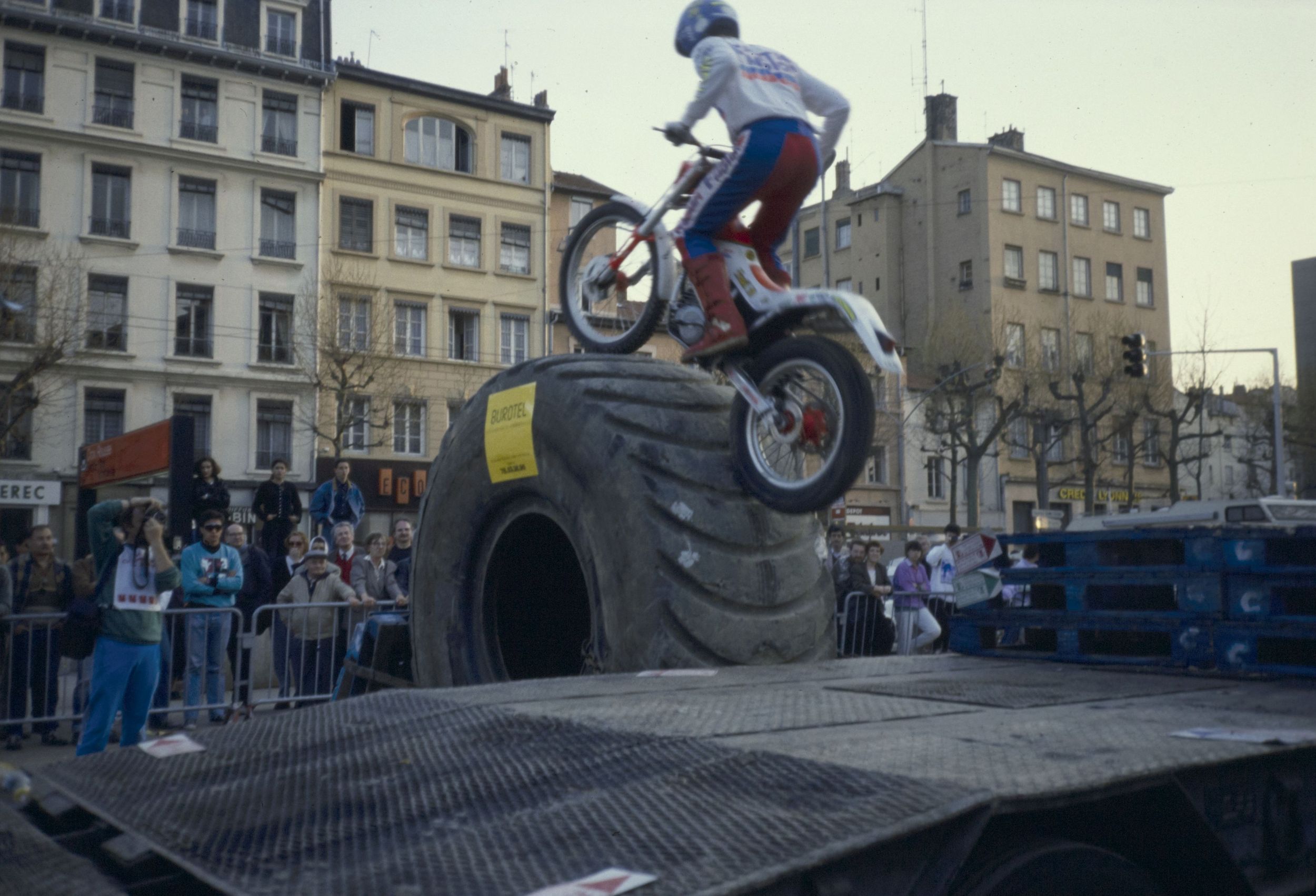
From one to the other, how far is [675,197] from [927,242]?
49.6m

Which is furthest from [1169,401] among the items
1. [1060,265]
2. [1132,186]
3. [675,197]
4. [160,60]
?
[675,197]

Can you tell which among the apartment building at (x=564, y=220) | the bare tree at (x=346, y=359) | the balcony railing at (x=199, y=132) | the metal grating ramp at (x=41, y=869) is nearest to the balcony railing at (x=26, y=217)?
the balcony railing at (x=199, y=132)

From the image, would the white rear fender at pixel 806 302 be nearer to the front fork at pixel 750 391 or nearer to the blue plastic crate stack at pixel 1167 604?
the front fork at pixel 750 391

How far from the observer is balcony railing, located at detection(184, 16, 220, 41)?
3759 centimetres

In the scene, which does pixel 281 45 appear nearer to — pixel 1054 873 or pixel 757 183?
pixel 757 183

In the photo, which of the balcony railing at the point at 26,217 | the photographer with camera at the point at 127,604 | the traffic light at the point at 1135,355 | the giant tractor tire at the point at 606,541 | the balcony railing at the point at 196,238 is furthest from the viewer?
the balcony railing at the point at 196,238

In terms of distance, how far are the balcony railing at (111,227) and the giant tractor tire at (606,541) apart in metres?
34.4

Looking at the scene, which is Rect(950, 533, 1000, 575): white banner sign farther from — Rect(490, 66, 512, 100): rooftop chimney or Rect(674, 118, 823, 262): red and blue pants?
Rect(490, 66, 512, 100): rooftop chimney

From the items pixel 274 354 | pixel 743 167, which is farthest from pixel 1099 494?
pixel 743 167

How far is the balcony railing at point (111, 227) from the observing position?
35688mm

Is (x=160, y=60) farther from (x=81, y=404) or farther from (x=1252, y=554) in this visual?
→ (x=1252, y=554)

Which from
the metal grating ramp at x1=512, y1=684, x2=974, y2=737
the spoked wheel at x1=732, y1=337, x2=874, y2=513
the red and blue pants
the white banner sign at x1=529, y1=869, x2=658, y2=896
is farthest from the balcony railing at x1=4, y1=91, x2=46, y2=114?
the white banner sign at x1=529, y1=869, x2=658, y2=896

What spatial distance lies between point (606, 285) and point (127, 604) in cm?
365

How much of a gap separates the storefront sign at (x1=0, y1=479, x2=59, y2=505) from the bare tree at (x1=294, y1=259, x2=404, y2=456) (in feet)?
23.2
